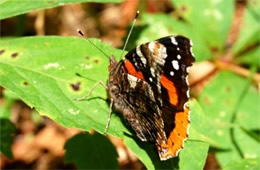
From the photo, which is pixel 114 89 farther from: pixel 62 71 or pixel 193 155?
pixel 193 155

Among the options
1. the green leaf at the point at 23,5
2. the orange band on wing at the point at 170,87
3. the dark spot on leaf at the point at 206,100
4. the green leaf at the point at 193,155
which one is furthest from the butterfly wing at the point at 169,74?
the dark spot on leaf at the point at 206,100

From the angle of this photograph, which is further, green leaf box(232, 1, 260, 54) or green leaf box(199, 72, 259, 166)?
green leaf box(232, 1, 260, 54)

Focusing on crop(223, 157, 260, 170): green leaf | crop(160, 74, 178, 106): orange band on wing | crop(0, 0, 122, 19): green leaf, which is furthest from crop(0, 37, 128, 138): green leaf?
crop(223, 157, 260, 170): green leaf

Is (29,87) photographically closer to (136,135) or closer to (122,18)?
(136,135)

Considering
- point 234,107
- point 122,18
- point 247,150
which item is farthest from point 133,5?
point 247,150

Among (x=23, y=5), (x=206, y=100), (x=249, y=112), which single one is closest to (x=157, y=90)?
(x=23, y=5)

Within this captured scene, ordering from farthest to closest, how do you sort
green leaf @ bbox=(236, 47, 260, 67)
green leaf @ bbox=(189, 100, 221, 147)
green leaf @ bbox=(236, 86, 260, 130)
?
green leaf @ bbox=(236, 47, 260, 67) < green leaf @ bbox=(236, 86, 260, 130) < green leaf @ bbox=(189, 100, 221, 147)

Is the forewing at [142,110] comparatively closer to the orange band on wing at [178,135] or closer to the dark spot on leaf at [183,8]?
the orange band on wing at [178,135]

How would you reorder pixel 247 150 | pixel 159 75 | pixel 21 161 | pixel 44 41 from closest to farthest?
pixel 159 75 < pixel 44 41 < pixel 247 150 < pixel 21 161

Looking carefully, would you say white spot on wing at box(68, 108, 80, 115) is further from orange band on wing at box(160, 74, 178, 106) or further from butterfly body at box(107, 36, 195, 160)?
orange band on wing at box(160, 74, 178, 106)
